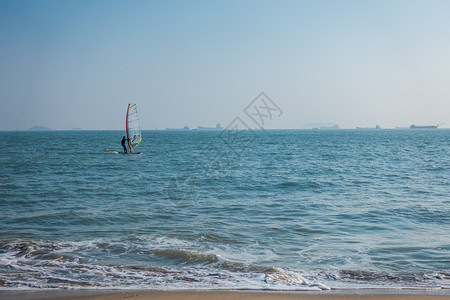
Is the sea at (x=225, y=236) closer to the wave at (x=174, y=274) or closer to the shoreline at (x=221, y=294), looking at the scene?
the wave at (x=174, y=274)

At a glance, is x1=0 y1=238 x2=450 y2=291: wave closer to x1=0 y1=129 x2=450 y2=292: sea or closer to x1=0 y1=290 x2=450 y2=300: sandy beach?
x1=0 y1=129 x2=450 y2=292: sea

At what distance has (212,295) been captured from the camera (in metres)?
5.31

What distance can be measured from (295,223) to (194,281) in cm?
500

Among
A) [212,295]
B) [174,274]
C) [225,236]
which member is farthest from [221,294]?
[225,236]

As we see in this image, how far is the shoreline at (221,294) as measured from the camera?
5.23 meters

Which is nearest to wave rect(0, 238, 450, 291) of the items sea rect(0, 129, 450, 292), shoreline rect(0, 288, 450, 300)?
sea rect(0, 129, 450, 292)

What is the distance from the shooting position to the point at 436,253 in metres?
7.71

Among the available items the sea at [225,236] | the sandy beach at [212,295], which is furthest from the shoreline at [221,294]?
the sea at [225,236]

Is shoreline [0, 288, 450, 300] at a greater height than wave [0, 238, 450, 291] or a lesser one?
greater

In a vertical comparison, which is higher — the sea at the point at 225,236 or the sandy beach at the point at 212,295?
the sandy beach at the point at 212,295

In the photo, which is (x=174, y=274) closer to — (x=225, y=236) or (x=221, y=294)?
(x=221, y=294)

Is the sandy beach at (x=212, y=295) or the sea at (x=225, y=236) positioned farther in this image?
the sea at (x=225, y=236)

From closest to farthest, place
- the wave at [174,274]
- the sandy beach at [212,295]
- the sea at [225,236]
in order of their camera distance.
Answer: the sandy beach at [212,295]
the wave at [174,274]
the sea at [225,236]

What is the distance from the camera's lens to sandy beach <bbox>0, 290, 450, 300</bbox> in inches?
206
